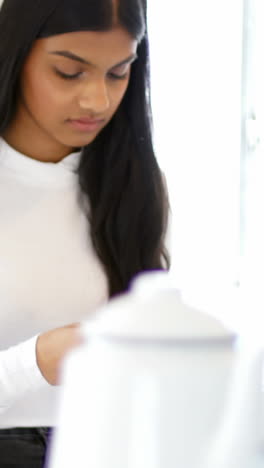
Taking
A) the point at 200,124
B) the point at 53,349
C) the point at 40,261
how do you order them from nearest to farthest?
the point at 53,349 < the point at 40,261 < the point at 200,124

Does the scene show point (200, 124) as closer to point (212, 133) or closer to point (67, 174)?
point (212, 133)

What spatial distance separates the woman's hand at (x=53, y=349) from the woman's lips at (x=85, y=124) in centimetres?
51

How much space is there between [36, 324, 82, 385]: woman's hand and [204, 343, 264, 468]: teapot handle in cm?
40

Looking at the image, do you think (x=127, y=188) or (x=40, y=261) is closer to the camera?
(x=40, y=261)

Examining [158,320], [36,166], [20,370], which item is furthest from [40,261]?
[158,320]

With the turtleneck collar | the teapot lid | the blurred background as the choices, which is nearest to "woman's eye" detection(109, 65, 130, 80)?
the turtleneck collar

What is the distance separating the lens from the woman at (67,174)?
1.29 m

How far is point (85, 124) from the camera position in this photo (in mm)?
1349

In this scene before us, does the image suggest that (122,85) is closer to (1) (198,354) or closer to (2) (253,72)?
(1) (198,354)

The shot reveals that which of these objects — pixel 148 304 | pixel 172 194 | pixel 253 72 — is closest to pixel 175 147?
pixel 172 194

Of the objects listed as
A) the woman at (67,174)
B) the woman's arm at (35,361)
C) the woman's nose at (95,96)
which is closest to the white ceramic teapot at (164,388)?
the woman's arm at (35,361)

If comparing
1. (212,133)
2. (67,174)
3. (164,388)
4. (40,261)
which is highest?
(164,388)

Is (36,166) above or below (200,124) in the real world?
above

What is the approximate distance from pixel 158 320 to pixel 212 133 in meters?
2.90
